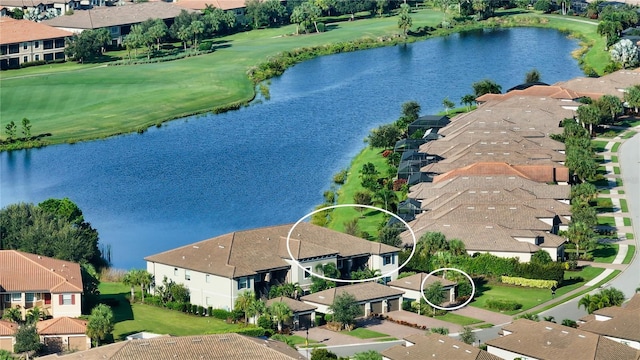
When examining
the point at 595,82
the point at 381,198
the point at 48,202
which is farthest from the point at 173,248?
the point at 595,82

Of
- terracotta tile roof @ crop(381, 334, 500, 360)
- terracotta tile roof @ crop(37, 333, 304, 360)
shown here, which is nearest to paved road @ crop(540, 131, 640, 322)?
terracotta tile roof @ crop(381, 334, 500, 360)

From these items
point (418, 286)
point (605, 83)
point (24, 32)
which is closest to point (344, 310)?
point (418, 286)

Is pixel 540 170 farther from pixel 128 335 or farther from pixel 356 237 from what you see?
pixel 128 335

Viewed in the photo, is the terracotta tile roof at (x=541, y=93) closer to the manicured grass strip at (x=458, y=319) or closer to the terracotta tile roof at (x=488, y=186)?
the terracotta tile roof at (x=488, y=186)

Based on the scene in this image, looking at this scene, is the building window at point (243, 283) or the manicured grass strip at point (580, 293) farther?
the building window at point (243, 283)

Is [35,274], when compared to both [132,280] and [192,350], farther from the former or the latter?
[192,350]

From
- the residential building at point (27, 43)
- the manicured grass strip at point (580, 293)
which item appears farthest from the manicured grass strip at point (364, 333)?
the residential building at point (27, 43)

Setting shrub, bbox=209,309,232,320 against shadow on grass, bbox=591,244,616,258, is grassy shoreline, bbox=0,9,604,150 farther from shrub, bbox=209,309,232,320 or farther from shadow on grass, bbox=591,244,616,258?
shadow on grass, bbox=591,244,616,258
